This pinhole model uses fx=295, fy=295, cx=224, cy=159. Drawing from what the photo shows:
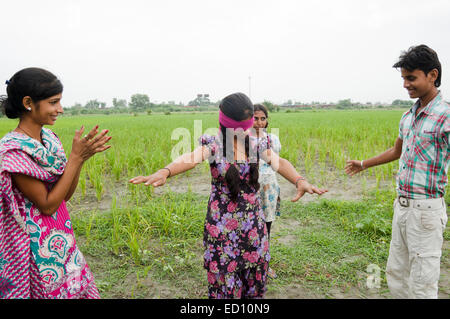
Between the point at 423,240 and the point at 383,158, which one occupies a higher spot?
the point at 383,158

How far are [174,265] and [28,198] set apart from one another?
1.45 metres

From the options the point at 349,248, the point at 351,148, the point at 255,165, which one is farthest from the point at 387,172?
the point at 255,165

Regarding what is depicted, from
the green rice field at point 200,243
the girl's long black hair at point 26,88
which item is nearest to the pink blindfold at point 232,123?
the girl's long black hair at point 26,88

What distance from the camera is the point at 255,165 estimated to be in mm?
1530

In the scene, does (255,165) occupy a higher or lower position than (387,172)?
higher

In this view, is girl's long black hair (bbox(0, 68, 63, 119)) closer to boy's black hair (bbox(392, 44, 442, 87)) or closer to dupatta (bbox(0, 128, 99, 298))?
dupatta (bbox(0, 128, 99, 298))

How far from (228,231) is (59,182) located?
0.81 metres

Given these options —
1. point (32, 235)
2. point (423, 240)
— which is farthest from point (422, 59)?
point (32, 235)

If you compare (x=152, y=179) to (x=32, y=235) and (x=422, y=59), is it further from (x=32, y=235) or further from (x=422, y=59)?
(x=422, y=59)

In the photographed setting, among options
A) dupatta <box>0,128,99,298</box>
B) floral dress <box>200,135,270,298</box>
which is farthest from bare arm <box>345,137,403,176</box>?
dupatta <box>0,128,99,298</box>

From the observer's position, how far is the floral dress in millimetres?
1492

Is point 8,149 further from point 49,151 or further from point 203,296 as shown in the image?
point 203,296

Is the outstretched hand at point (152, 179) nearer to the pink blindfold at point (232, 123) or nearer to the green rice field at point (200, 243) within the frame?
the pink blindfold at point (232, 123)

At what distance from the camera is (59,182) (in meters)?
1.24
